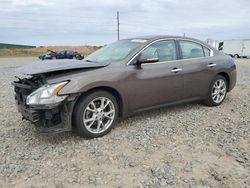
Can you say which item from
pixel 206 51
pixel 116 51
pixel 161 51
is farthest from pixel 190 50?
pixel 116 51

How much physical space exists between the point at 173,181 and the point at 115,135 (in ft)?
4.96

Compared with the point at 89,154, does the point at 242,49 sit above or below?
above

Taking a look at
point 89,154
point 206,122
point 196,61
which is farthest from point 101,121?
point 196,61

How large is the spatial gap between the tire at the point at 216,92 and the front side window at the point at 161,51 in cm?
124

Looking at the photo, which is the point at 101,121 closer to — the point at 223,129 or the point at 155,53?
the point at 155,53

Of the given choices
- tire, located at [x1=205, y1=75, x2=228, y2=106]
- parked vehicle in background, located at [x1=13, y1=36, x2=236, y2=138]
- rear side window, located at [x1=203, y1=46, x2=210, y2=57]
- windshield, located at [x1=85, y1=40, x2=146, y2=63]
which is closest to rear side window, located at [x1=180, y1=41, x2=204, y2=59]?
parked vehicle in background, located at [x1=13, y1=36, x2=236, y2=138]

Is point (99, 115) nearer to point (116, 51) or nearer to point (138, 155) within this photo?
point (138, 155)

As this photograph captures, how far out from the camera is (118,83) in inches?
169

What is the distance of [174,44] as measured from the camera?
524cm

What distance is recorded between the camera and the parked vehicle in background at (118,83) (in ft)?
12.5

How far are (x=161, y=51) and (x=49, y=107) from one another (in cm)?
234

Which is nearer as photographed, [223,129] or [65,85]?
[65,85]

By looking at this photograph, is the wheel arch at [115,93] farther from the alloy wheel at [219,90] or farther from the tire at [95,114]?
the alloy wheel at [219,90]

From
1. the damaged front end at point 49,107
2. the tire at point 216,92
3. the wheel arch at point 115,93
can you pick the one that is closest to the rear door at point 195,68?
the tire at point 216,92
